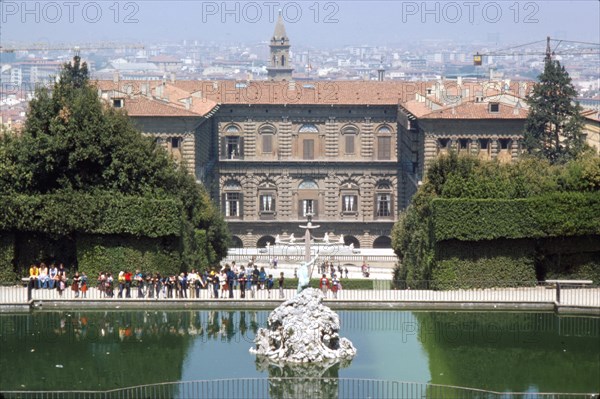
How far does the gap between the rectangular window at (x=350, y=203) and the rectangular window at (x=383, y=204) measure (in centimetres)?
149

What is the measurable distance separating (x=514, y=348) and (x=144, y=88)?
54375 millimetres

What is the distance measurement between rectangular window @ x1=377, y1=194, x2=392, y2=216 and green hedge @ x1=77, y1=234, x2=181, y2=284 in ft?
169

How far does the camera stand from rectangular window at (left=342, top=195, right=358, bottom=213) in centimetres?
10812

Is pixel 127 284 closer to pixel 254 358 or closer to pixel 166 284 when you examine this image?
pixel 166 284

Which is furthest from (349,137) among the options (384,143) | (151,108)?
(151,108)

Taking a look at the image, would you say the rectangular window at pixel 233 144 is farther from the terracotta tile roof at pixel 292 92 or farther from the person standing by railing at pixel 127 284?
the person standing by railing at pixel 127 284

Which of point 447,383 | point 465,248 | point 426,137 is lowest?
point 447,383

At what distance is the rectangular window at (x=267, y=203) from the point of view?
Answer: 10800 centimetres

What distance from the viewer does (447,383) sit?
140 feet

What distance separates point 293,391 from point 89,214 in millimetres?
16741

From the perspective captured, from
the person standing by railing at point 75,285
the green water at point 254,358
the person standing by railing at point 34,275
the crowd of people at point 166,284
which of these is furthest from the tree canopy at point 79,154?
the green water at point 254,358

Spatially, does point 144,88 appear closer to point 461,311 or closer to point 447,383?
point 461,311

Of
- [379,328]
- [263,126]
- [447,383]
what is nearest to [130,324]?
[379,328]

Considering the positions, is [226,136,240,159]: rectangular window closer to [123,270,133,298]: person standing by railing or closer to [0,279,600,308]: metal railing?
[0,279,600,308]: metal railing
